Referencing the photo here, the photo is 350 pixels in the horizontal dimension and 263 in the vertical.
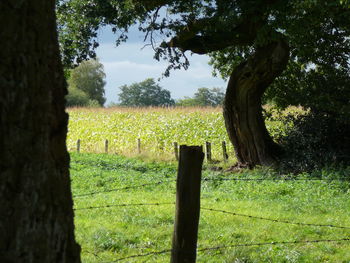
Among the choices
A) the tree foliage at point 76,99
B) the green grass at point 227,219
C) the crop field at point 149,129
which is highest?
the tree foliage at point 76,99

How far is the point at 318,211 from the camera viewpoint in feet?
39.9

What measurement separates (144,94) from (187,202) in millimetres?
122916

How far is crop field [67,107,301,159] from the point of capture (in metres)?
32.5

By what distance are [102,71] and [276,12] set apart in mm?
72088

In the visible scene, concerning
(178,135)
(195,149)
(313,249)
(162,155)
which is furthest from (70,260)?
(178,135)

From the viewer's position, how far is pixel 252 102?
1956cm

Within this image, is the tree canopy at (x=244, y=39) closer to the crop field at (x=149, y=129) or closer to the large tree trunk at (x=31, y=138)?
the crop field at (x=149, y=129)

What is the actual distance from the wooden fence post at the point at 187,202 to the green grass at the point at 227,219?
2.78 metres

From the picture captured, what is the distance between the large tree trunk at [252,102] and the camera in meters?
18.6

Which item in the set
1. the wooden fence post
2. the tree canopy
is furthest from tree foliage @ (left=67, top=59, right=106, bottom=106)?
the wooden fence post

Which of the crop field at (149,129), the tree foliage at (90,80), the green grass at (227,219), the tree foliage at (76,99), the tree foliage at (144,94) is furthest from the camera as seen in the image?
the tree foliage at (144,94)

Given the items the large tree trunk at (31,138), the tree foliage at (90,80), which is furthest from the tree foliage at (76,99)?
the large tree trunk at (31,138)

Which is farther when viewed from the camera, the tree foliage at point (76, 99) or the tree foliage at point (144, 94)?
the tree foliage at point (144, 94)

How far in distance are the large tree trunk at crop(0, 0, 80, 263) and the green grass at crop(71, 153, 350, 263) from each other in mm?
4545
